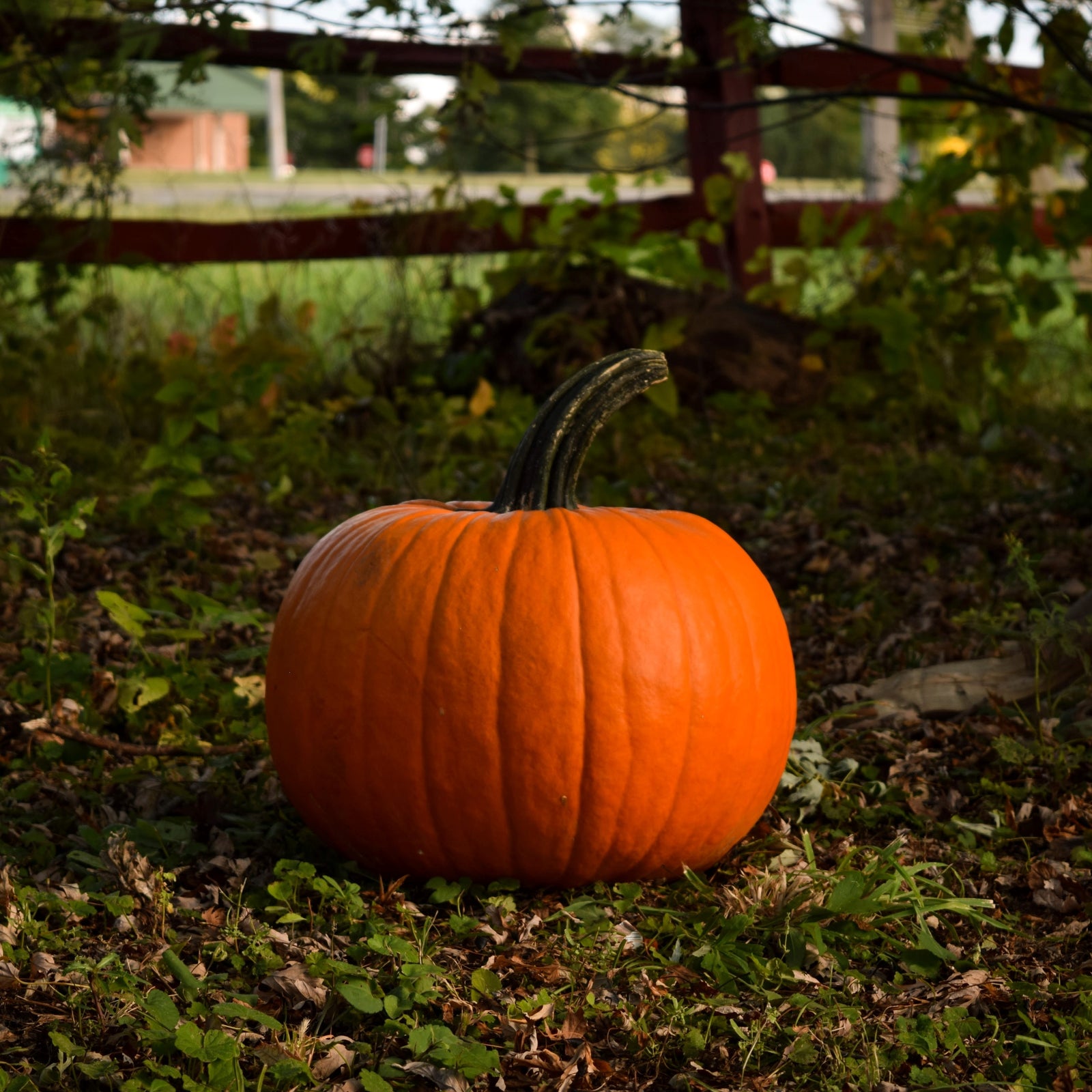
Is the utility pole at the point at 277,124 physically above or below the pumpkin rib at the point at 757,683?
above

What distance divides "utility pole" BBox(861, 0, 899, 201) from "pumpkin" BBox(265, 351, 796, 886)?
4.02 meters

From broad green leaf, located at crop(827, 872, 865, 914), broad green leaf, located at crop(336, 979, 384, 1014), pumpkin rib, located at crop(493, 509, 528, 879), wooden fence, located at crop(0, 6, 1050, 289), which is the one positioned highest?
wooden fence, located at crop(0, 6, 1050, 289)

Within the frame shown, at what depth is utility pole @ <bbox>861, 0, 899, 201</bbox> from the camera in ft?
19.9

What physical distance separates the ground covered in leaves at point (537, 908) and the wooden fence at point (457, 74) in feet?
7.00

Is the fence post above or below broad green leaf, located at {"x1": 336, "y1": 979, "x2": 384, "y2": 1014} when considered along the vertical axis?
above

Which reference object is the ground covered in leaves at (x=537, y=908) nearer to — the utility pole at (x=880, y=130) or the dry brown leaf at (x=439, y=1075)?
the dry brown leaf at (x=439, y=1075)

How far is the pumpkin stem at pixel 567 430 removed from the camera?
217 cm

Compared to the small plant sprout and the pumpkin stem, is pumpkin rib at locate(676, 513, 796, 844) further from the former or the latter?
the small plant sprout

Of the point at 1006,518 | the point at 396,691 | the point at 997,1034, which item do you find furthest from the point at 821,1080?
the point at 1006,518

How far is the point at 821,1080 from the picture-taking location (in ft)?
5.28

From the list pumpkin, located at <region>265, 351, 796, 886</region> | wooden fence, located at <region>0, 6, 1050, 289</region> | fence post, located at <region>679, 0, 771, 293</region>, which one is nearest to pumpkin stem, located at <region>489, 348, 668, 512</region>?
pumpkin, located at <region>265, 351, 796, 886</region>

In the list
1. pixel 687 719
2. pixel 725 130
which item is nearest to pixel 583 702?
pixel 687 719

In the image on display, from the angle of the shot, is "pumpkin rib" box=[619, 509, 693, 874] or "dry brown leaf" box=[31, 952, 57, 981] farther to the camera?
"pumpkin rib" box=[619, 509, 693, 874]

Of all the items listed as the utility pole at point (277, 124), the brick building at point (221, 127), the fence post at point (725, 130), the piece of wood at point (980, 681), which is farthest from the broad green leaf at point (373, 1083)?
the brick building at point (221, 127)
